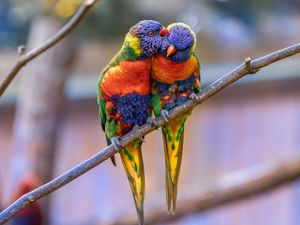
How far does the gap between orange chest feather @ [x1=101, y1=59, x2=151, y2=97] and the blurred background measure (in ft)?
5.47

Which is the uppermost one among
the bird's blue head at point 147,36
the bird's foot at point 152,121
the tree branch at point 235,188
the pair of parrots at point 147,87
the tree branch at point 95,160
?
the tree branch at point 235,188

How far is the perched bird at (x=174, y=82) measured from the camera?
5.30ft

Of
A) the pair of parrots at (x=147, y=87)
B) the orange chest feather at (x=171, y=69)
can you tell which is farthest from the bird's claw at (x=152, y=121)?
the orange chest feather at (x=171, y=69)

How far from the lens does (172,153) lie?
5.49ft

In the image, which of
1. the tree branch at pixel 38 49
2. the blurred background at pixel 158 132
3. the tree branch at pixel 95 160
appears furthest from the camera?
the blurred background at pixel 158 132

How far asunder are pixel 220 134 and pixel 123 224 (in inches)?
54.0

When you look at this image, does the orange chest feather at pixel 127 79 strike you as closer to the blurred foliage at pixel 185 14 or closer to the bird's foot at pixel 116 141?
the bird's foot at pixel 116 141

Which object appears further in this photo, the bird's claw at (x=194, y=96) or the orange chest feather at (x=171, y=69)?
the orange chest feather at (x=171, y=69)

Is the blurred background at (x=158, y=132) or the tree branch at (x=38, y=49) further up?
the blurred background at (x=158, y=132)

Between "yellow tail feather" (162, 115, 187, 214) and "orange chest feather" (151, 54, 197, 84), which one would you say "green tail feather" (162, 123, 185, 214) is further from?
"orange chest feather" (151, 54, 197, 84)

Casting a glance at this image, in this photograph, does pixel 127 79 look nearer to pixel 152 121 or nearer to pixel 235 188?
pixel 152 121

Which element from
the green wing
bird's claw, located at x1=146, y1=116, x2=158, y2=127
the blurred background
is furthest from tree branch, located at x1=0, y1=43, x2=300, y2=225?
the blurred background

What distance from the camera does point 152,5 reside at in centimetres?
405

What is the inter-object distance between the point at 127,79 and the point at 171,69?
0.12 meters
